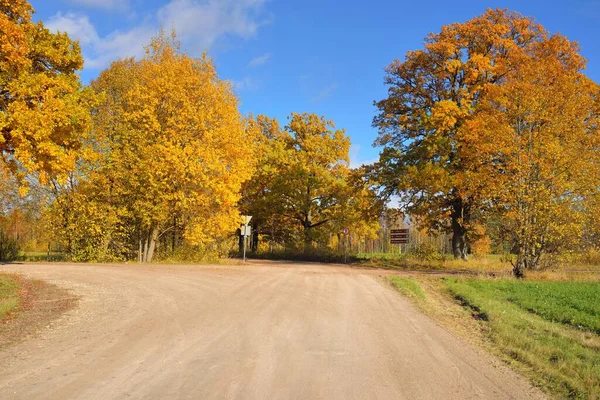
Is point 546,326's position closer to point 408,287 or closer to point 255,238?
point 408,287

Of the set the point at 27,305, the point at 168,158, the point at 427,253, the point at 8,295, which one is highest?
the point at 168,158

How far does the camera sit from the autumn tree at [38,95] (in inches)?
568

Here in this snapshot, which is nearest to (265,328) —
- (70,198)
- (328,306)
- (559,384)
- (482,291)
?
(328,306)

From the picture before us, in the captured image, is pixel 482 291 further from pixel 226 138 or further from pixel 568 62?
pixel 568 62

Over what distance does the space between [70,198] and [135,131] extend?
5745 millimetres

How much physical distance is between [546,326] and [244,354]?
24.3 ft

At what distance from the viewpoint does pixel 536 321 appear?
10719mm

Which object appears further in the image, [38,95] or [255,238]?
[255,238]

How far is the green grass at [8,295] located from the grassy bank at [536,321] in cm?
969

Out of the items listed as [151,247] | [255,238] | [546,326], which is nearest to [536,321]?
[546,326]

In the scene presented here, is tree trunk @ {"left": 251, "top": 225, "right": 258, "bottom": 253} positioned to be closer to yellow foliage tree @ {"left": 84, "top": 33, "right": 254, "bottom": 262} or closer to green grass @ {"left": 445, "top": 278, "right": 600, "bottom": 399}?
yellow foliage tree @ {"left": 84, "top": 33, "right": 254, "bottom": 262}

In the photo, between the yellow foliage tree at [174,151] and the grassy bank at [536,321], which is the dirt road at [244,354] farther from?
the yellow foliage tree at [174,151]

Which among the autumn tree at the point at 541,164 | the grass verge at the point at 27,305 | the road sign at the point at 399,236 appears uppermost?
the autumn tree at the point at 541,164

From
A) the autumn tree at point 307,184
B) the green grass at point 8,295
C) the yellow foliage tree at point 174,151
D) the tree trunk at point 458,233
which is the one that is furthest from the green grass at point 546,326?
the autumn tree at point 307,184
